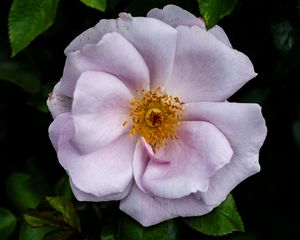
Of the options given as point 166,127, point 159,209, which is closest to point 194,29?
point 166,127

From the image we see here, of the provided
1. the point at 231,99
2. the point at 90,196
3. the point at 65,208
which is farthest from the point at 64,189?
the point at 231,99

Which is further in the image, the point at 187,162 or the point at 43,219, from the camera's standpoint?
the point at 43,219

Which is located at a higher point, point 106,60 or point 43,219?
point 106,60

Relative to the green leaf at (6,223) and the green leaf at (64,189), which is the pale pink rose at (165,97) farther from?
the green leaf at (6,223)

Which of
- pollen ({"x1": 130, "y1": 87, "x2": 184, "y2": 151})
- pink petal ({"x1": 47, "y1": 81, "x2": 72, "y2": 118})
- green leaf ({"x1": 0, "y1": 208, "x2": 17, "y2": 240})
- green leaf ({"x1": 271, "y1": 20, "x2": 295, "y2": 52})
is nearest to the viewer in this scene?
pink petal ({"x1": 47, "y1": 81, "x2": 72, "y2": 118})

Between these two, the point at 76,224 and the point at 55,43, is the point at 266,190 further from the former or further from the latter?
the point at 55,43

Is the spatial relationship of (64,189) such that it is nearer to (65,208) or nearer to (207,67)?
(65,208)

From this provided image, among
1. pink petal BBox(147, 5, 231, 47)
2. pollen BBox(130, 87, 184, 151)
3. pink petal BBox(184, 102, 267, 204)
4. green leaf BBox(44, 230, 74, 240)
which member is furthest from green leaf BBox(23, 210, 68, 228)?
pink petal BBox(147, 5, 231, 47)

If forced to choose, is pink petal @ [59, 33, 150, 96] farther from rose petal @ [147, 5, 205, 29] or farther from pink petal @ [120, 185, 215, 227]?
pink petal @ [120, 185, 215, 227]
